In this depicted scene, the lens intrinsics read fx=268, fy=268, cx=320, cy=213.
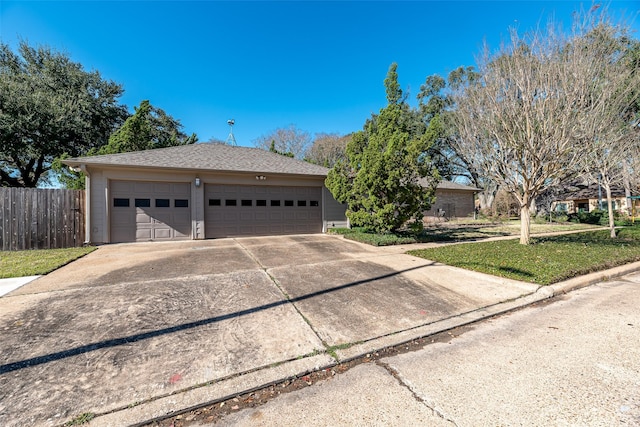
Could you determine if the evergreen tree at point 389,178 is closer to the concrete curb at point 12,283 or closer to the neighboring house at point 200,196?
the neighboring house at point 200,196

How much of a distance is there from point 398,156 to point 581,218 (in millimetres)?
19181

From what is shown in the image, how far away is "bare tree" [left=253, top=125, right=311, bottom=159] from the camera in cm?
3114

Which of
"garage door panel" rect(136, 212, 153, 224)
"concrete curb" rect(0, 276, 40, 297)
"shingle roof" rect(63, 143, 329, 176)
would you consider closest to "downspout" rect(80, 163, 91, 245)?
"shingle roof" rect(63, 143, 329, 176)

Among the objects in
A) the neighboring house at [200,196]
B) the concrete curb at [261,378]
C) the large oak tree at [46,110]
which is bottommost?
the concrete curb at [261,378]

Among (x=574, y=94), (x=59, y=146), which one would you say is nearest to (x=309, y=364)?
(x=574, y=94)

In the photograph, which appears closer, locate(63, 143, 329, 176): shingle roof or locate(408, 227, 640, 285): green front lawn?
locate(408, 227, 640, 285): green front lawn

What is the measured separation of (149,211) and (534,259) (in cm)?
1140

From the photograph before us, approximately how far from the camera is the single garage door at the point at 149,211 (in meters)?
9.02

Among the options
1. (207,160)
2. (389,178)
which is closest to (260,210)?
(207,160)

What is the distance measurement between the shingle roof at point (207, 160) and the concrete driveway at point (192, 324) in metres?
4.50

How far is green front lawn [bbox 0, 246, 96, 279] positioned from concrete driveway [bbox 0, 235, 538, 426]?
1.37 feet

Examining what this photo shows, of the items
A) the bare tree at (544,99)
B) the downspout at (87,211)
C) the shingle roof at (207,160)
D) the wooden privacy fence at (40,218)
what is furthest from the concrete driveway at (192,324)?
the bare tree at (544,99)

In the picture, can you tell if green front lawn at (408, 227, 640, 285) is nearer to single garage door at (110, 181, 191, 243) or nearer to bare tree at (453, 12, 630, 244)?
bare tree at (453, 12, 630, 244)

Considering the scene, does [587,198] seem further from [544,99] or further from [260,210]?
[260,210]
